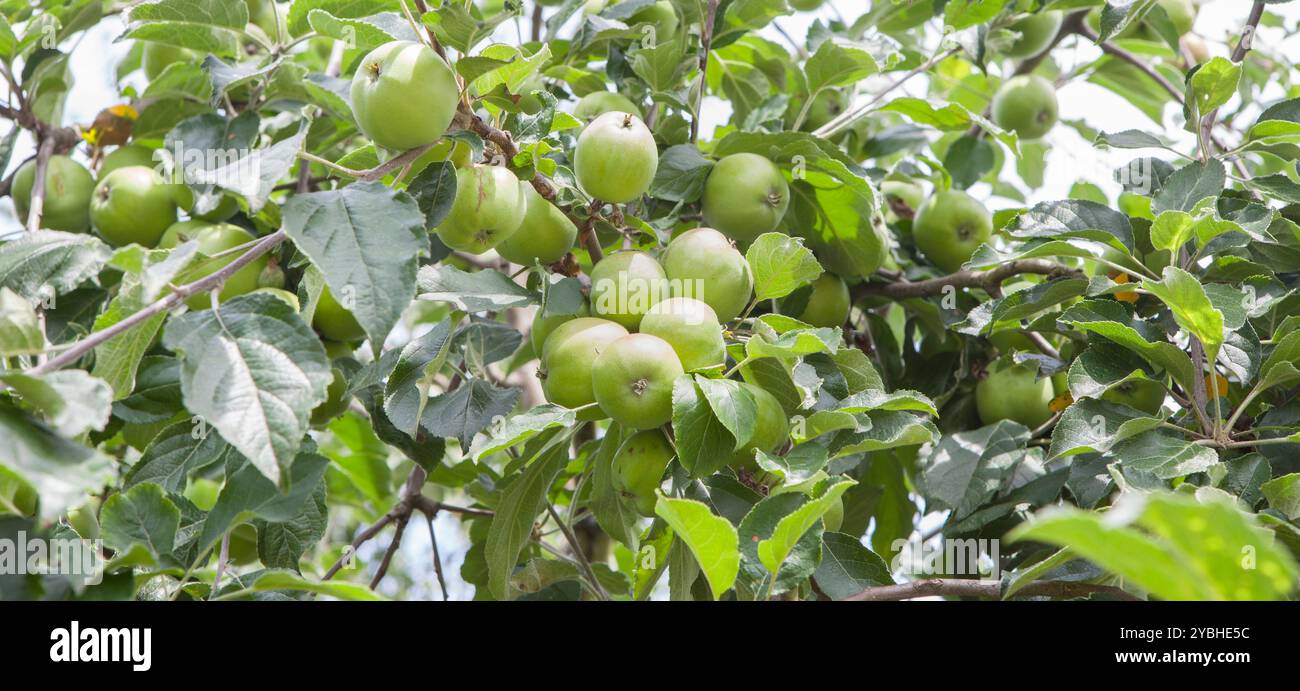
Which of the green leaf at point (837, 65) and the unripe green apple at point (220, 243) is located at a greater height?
the green leaf at point (837, 65)

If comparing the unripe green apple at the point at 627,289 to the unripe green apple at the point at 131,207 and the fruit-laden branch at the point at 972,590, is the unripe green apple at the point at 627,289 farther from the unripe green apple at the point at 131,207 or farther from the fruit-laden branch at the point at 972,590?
the unripe green apple at the point at 131,207

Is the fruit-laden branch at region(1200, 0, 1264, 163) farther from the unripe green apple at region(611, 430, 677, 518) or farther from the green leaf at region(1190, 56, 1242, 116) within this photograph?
the unripe green apple at region(611, 430, 677, 518)

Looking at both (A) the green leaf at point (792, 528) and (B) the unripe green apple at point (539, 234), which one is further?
(B) the unripe green apple at point (539, 234)

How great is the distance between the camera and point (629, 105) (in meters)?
2.32

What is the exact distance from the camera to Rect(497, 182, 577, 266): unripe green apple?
1.94 metres

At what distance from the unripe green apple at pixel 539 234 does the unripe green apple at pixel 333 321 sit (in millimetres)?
347

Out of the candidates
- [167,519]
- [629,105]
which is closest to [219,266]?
[167,519]

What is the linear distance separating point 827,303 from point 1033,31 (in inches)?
40.6

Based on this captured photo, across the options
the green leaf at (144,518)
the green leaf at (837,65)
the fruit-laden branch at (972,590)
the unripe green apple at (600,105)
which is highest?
the green leaf at (837,65)

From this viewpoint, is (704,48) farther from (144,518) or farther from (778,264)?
(144,518)

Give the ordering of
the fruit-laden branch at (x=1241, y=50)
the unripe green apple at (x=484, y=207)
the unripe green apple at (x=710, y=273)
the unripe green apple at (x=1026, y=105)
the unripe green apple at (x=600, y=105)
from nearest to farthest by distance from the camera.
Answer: the unripe green apple at (x=484, y=207) → the unripe green apple at (x=710, y=273) → the fruit-laden branch at (x=1241, y=50) → the unripe green apple at (x=600, y=105) → the unripe green apple at (x=1026, y=105)

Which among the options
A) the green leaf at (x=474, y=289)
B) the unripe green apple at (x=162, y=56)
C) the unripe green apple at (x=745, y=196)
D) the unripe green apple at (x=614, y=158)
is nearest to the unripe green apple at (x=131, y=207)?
the unripe green apple at (x=162, y=56)

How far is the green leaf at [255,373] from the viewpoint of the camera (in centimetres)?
123

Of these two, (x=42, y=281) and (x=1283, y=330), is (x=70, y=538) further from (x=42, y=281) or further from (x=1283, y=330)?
(x=1283, y=330)
